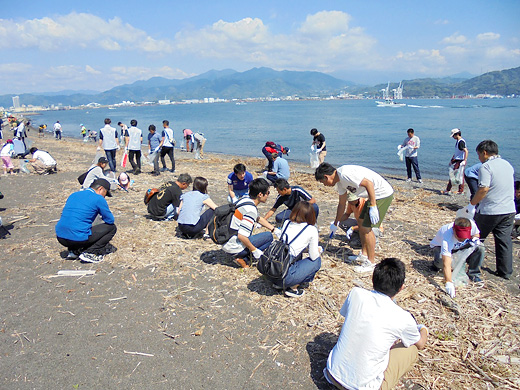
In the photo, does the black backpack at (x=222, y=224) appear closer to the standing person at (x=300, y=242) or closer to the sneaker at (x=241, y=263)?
the sneaker at (x=241, y=263)

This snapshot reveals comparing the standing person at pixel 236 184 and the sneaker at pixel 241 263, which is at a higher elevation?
the standing person at pixel 236 184

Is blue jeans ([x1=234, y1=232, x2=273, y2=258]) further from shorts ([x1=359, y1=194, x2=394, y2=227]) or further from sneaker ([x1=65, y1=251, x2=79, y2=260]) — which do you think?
sneaker ([x1=65, y1=251, x2=79, y2=260])

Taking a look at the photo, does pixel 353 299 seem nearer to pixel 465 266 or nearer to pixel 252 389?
pixel 252 389

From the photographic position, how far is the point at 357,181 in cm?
543

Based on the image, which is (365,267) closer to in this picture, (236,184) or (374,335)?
(374,335)

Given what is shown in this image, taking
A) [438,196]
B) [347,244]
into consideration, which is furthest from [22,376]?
[438,196]

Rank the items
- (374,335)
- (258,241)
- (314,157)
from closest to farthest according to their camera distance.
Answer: (374,335) < (258,241) < (314,157)

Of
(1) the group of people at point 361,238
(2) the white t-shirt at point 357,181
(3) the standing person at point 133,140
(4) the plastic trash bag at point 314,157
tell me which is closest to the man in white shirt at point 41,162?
(3) the standing person at point 133,140

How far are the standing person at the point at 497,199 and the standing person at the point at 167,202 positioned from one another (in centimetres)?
609

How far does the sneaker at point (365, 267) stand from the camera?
5801 millimetres

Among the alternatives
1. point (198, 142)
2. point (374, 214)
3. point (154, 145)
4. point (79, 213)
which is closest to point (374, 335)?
point (374, 214)

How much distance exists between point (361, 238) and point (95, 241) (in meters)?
5.18

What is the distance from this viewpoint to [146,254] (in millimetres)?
6629

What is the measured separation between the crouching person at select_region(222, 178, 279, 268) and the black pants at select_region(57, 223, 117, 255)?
252 cm
